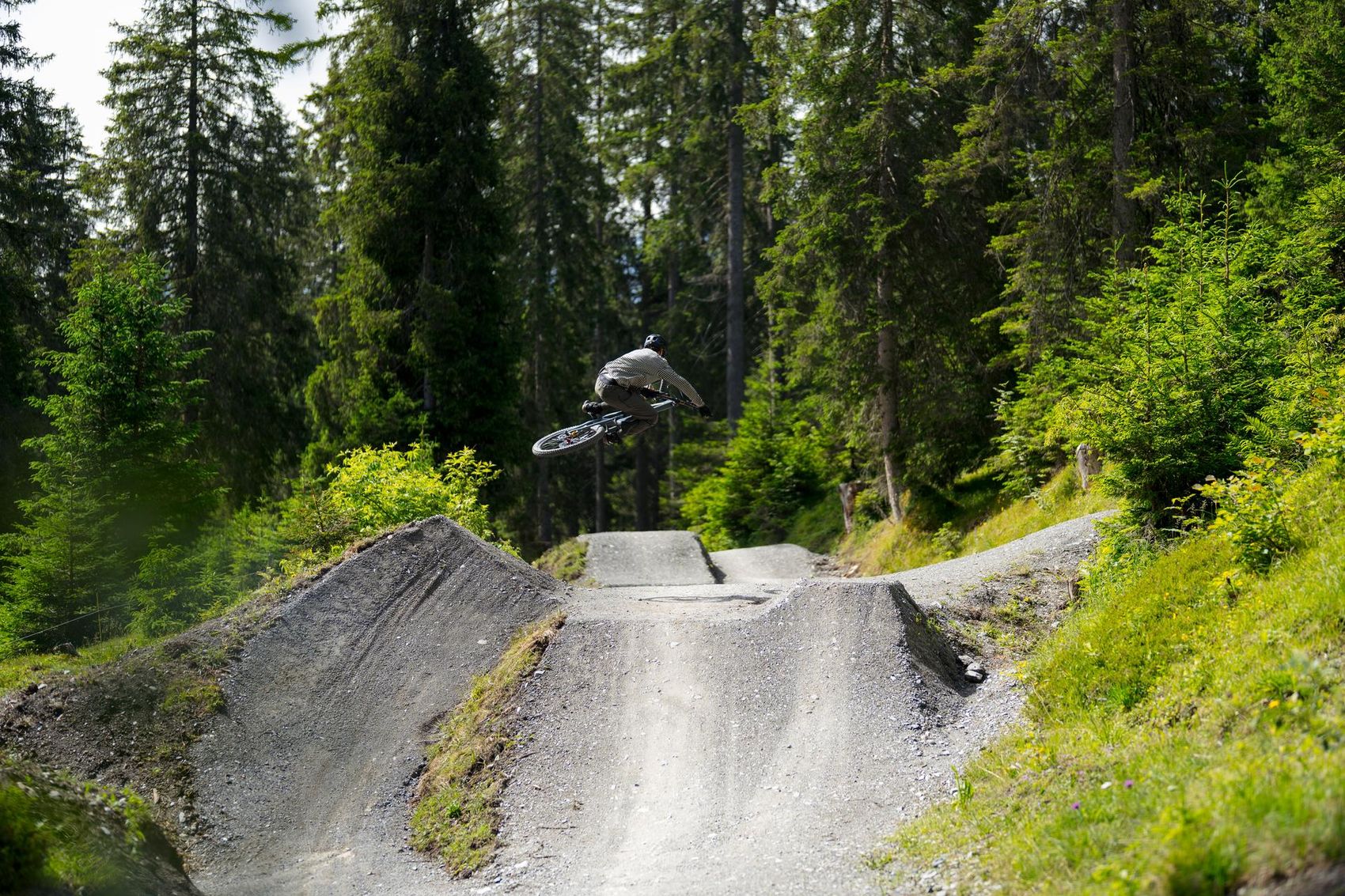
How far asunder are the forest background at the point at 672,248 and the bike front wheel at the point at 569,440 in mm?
2819

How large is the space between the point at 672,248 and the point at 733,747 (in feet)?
99.5

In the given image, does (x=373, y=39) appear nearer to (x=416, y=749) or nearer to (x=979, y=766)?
(x=416, y=749)

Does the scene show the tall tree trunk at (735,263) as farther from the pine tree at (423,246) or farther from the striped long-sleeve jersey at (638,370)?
the striped long-sleeve jersey at (638,370)

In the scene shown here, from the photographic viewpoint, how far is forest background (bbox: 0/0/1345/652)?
14.1 meters

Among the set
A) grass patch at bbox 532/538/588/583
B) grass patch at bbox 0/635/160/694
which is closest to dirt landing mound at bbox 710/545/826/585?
grass patch at bbox 532/538/588/583

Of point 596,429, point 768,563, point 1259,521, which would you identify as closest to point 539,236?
point 768,563

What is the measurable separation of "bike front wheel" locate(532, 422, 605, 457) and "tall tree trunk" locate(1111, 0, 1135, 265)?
28.5ft

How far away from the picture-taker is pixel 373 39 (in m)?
25.4

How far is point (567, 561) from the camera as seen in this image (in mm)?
20531

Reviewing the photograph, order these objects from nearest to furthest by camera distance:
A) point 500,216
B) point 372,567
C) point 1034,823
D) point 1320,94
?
point 1034,823 < point 372,567 < point 1320,94 < point 500,216

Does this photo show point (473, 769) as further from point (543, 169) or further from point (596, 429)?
point (543, 169)

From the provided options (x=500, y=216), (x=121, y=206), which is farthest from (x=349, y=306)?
(x=121, y=206)

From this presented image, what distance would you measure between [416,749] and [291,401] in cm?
2151

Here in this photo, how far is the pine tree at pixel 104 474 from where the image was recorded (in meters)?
15.0
